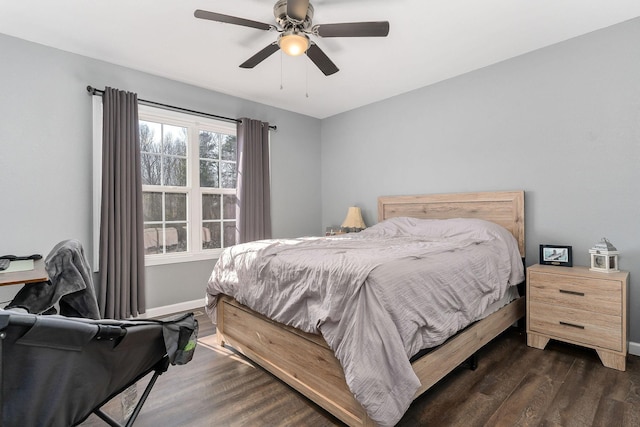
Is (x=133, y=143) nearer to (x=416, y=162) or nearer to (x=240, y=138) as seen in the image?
(x=240, y=138)

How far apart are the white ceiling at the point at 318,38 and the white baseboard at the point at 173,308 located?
252 cm

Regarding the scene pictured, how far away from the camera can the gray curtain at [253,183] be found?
386cm

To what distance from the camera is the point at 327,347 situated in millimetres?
1594

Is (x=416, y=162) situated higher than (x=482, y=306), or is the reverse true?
(x=416, y=162)

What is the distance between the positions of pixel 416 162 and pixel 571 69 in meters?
1.62

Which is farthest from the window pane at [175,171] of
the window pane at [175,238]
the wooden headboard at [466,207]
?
the wooden headboard at [466,207]

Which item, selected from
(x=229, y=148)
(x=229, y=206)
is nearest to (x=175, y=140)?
(x=229, y=148)

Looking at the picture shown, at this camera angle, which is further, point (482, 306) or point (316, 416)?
point (482, 306)

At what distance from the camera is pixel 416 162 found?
3.79m

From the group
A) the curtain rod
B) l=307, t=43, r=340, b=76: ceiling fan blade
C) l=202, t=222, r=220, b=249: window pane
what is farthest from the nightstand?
the curtain rod

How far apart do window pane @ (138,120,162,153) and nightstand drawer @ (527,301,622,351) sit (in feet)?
12.8

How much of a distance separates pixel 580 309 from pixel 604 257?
440 millimetres

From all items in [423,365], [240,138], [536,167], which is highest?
[240,138]

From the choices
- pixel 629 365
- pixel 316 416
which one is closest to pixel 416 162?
pixel 629 365
